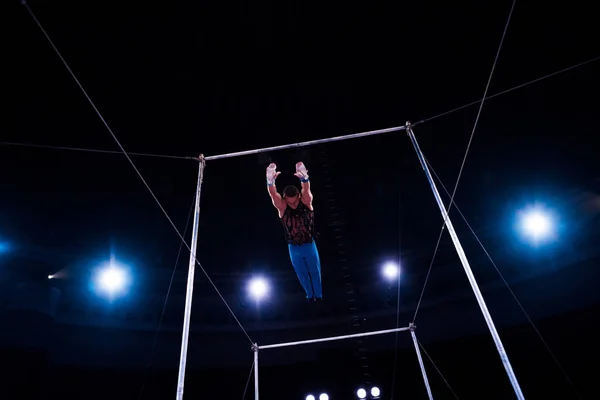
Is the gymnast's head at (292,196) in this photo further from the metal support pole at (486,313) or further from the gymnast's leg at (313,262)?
the metal support pole at (486,313)

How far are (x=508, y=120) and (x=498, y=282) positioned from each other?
205 inches

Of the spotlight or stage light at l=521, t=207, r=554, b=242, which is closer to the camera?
stage light at l=521, t=207, r=554, b=242

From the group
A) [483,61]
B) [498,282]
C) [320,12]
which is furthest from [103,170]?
[498,282]

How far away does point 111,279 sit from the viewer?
10953 mm

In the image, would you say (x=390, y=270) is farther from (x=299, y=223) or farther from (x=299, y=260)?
(x=299, y=223)

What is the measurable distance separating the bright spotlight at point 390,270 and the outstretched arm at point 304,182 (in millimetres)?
8287

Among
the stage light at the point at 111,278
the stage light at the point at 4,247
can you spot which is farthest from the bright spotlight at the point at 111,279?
the stage light at the point at 4,247

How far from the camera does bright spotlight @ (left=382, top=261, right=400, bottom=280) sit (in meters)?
12.6

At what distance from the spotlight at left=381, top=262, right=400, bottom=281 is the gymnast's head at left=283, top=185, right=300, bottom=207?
8259mm

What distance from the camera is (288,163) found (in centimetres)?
880

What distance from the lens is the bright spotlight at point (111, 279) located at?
35.7 ft

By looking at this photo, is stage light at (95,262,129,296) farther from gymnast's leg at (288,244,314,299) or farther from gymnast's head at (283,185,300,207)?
gymnast's head at (283,185,300,207)

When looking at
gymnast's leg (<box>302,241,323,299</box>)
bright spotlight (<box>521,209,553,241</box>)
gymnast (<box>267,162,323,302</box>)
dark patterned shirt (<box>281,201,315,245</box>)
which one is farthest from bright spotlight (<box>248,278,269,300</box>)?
bright spotlight (<box>521,209,553,241</box>)

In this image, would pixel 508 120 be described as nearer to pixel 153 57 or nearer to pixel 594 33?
pixel 594 33
